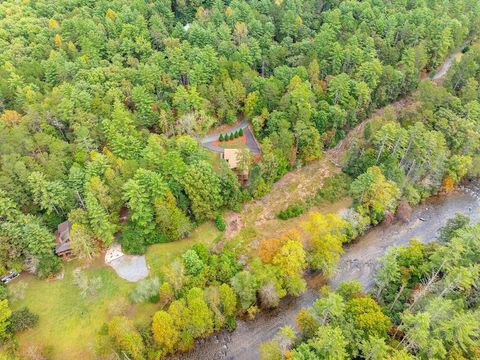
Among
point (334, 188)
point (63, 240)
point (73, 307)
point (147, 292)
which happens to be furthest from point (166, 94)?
point (73, 307)

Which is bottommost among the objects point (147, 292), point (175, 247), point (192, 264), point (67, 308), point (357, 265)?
point (67, 308)

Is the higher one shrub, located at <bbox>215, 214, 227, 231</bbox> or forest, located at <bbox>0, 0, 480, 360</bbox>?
forest, located at <bbox>0, 0, 480, 360</bbox>

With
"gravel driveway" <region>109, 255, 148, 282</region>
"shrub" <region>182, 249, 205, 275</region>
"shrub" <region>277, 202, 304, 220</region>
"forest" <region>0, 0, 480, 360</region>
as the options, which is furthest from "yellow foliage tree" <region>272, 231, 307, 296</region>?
"gravel driveway" <region>109, 255, 148, 282</region>

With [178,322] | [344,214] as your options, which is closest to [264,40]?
[344,214]

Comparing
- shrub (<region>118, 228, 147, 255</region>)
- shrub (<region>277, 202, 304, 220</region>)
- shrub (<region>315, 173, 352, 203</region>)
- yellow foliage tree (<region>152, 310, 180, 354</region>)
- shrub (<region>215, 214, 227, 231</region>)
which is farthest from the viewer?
shrub (<region>315, 173, 352, 203</region>)

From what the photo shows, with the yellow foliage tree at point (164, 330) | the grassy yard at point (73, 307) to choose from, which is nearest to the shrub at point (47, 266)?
the grassy yard at point (73, 307)

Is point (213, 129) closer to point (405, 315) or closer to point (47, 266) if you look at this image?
point (47, 266)

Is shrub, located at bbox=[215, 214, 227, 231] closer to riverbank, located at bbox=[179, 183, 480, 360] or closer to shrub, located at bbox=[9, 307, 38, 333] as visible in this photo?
riverbank, located at bbox=[179, 183, 480, 360]
